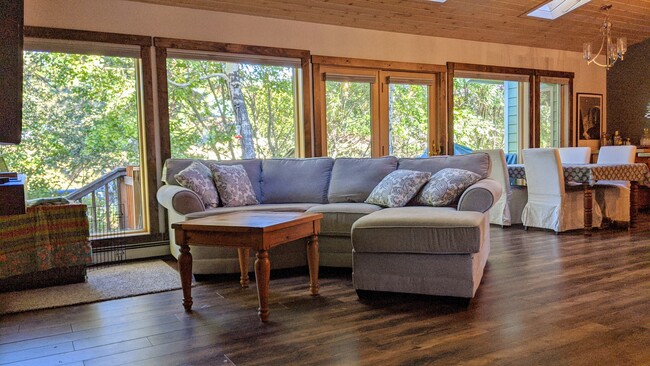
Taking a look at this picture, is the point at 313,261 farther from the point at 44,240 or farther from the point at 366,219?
the point at 44,240

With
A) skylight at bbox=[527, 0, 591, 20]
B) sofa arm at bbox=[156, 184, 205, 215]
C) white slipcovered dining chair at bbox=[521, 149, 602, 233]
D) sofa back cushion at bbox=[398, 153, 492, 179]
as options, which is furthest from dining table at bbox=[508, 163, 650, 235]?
sofa arm at bbox=[156, 184, 205, 215]

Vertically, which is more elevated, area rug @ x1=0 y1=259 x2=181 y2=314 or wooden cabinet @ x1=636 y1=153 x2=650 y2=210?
wooden cabinet @ x1=636 y1=153 x2=650 y2=210

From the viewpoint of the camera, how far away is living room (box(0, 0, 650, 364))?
221cm

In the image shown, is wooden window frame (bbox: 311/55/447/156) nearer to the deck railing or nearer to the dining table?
the dining table

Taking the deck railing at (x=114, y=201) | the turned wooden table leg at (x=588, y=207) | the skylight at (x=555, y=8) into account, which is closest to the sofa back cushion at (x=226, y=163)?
the deck railing at (x=114, y=201)

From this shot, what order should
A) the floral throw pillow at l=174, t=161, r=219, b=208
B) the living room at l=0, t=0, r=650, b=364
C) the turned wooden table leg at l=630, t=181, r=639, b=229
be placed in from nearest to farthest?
the living room at l=0, t=0, r=650, b=364
the floral throw pillow at l=174, t=161, r=219, b=208
the turned wooden table leg at l=630, t=181, r=639, b=229

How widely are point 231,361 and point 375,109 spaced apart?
428cm

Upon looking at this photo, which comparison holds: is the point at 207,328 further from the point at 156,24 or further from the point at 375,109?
the point at 375,109

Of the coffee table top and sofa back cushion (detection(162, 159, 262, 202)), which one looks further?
sofa back cushion (detection(162, 159, 262, 202))

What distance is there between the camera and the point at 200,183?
382cm

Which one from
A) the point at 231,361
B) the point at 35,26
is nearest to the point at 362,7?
the point at 35,26

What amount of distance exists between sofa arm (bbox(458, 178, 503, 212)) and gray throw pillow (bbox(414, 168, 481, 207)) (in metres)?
0.13

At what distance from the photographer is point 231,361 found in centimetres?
204

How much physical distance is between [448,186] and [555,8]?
4.08m
